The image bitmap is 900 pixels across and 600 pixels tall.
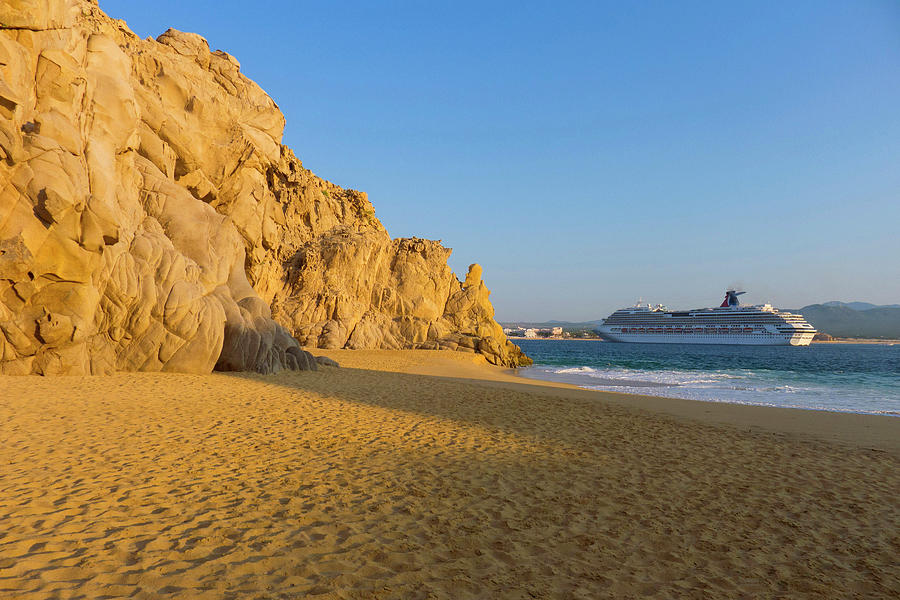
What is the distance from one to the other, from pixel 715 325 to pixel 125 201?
99528 mm

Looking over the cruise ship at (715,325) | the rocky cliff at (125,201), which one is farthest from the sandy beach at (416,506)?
the cruise ship at (715,325)

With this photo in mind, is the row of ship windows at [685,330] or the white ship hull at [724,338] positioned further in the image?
the row of ship windows at [685,330]

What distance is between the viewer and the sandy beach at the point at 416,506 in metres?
3.84

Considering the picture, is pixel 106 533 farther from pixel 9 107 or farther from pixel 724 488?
pixel 9 107

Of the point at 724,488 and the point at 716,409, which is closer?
the point at 724,488

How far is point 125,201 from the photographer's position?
1568cm

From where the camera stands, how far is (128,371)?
14.7 metres

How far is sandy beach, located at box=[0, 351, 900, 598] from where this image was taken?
12.6ft

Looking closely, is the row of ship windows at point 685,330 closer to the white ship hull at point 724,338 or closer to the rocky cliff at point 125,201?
the white ship hull at point 724,338

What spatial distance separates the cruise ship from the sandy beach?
93126 millimetres

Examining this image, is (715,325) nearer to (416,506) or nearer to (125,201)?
(125,201)

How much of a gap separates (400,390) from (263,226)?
740 inches

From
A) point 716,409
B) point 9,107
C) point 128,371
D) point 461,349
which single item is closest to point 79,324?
point 128,371

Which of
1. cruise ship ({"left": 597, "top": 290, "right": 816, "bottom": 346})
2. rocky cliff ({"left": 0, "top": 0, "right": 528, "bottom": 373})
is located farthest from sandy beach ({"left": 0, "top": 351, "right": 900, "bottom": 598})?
cruise ship ({"left": 597, "top": 290, "right": 816, "bottom": 346})
